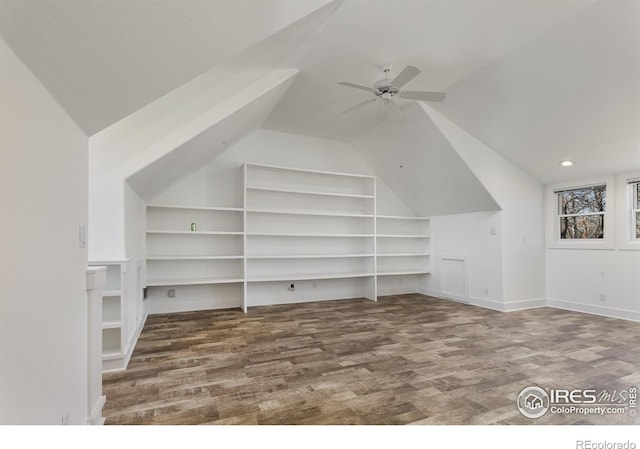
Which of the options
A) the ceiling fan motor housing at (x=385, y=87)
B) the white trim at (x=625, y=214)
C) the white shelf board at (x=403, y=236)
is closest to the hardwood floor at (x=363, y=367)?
the white trim at (x=625, y=214)

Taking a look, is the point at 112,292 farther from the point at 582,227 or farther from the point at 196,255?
the point at 582,227

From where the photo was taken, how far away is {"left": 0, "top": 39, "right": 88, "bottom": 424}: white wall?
103cm

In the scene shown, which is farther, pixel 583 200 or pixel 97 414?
pixel 583 200

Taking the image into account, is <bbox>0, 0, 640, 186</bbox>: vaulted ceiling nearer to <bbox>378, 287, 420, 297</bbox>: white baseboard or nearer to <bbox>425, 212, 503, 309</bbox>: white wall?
<bbox>425, 212, 503, 309</bbox>: white wall

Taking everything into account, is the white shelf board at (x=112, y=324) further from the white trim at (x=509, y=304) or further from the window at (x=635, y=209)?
the window at (x=635, y=209)

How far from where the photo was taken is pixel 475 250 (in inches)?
223

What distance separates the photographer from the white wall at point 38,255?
1.03m

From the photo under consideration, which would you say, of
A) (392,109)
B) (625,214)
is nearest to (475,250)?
(625,214)

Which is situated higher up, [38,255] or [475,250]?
[38,255]

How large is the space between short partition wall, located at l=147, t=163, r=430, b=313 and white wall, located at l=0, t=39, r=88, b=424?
123 inches

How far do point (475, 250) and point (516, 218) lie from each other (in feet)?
2.73

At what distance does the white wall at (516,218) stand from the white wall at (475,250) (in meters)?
0.12

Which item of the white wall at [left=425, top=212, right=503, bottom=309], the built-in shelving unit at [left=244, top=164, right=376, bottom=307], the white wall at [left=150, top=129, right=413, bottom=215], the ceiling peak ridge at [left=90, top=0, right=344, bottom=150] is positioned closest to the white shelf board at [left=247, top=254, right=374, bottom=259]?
the built-in shelving unit at [left=244, top=164, right=376, bottom=307]
